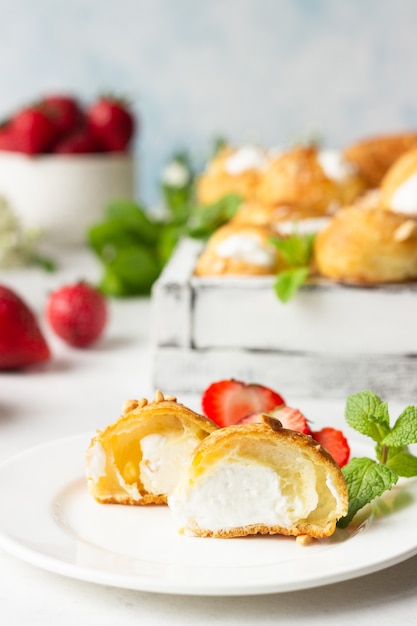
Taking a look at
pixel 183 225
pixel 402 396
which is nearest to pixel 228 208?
pixel 183 225

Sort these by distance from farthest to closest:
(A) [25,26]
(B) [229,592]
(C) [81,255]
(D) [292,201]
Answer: (A) [25,26], (C) [81,255], (D) [292,201], (B) [229,592]

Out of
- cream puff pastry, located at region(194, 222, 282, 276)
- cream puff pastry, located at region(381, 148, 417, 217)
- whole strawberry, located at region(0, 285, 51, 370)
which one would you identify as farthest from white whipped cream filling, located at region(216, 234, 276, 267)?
whole strawberry, located at region(0, 285, 51, 370)

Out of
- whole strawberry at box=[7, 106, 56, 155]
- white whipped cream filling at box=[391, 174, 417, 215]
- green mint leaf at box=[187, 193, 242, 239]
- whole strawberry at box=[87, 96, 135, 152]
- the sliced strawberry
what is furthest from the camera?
whole strawberry at box=[87, 96, 135, 152]

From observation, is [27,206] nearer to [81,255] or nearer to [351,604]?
[81,255]

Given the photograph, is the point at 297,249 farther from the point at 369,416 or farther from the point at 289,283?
the point at 369,416

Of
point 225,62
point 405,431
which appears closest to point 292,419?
point 405,431

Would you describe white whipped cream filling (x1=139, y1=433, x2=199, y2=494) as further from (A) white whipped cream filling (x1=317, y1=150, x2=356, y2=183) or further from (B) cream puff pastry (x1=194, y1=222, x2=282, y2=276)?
(A) white whipped cream filling (x1=317, y1=150, x2=356, y2=183)

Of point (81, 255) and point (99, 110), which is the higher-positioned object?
point (99, 110)

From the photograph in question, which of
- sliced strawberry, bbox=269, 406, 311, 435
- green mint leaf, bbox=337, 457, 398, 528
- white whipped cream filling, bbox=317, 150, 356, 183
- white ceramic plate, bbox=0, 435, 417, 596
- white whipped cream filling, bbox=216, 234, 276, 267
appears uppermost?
white whipped cream filling, bbox=317, 150, 356, 183
